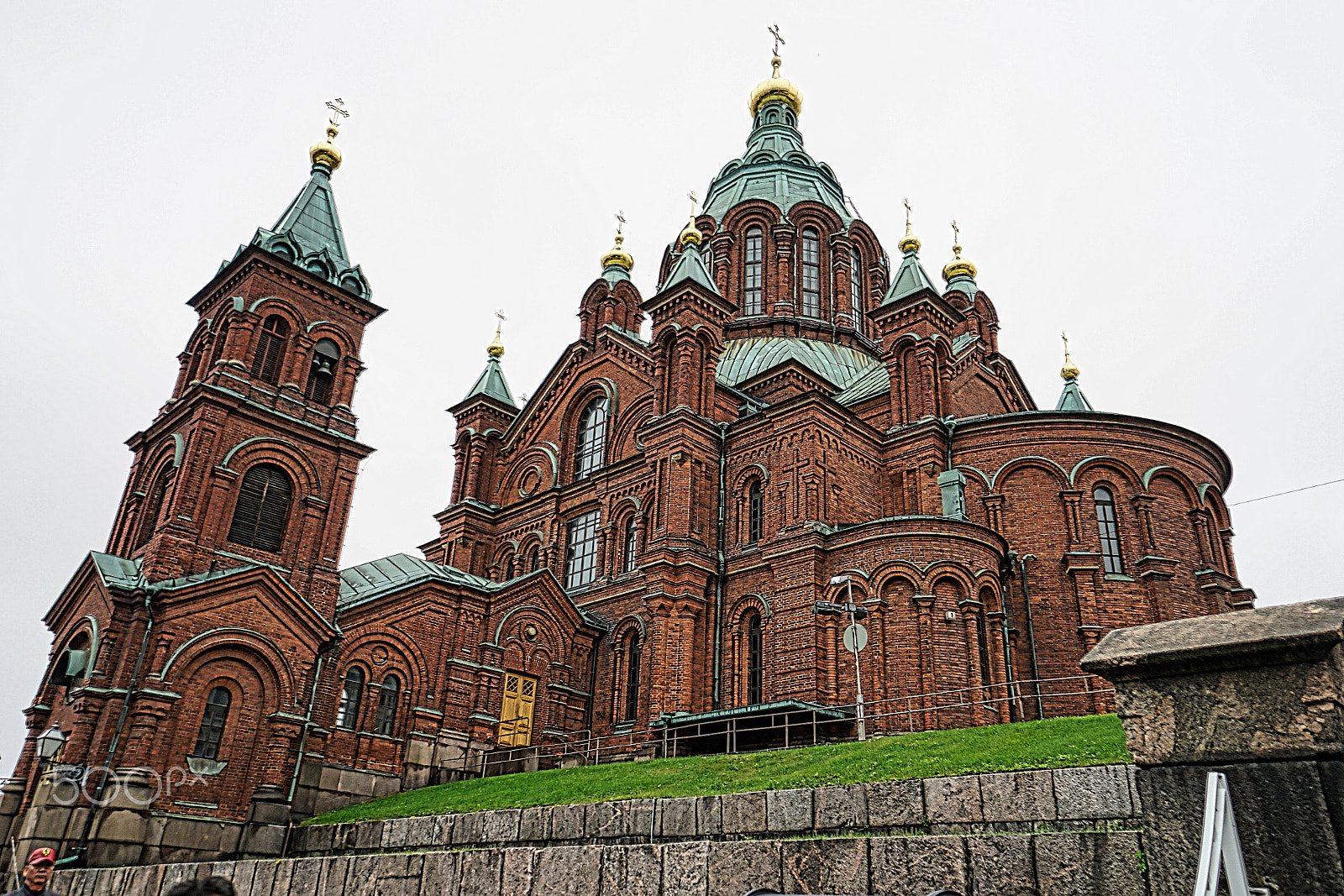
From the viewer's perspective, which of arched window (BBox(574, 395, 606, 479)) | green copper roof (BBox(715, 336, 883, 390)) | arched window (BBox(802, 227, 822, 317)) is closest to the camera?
arched window (BBox(574, 395, 606, 479))

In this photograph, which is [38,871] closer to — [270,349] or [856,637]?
[856,637]

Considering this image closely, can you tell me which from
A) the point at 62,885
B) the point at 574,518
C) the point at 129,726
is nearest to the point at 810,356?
the point at 574,518

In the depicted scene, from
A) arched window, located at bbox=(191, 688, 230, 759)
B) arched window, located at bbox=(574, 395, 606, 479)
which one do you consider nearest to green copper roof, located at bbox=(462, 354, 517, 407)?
arched window, located at bbox=(574, 395, 606, 479)

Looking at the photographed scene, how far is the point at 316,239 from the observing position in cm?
2817

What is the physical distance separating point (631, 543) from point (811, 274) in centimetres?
1686

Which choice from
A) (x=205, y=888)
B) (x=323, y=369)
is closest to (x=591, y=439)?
(x=323, y=369)

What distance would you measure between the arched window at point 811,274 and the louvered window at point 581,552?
14.2 metres

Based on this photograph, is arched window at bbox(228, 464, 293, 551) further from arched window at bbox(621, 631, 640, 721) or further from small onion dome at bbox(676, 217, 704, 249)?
small onion dome at bbox(676, 217, 704, 249)

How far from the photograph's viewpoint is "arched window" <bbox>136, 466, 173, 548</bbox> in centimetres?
2445

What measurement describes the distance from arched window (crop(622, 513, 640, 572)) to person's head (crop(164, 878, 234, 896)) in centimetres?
2479

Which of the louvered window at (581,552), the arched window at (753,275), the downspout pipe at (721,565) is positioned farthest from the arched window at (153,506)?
the arched window at (753,275)

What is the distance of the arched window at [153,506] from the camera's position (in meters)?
24.5

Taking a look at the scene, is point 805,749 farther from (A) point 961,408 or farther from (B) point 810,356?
(B) point 810,356

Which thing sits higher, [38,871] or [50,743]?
[50,743]
